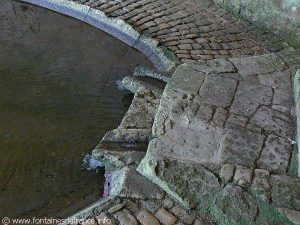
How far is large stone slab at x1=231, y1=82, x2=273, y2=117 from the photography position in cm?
415

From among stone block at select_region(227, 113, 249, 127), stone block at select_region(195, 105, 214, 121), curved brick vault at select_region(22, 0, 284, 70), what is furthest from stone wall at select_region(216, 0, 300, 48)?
stone block at select_region(195, 105, 214, 121)

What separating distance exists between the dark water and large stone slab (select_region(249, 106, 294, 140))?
137 centimetres

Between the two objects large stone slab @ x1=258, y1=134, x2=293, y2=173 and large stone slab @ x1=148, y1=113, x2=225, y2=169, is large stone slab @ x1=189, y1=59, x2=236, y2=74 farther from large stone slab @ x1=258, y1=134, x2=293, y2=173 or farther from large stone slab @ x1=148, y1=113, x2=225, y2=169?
large stone slab @ x1=258, y1=134, x2=293, y2=173

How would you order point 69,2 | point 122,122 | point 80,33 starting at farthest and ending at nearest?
point 69,2
point 80,33
point 122,122

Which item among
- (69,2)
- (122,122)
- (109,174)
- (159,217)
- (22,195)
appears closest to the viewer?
(159,217)

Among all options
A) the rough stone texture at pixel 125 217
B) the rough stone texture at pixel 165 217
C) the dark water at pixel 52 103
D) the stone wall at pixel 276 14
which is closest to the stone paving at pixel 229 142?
the rough stone texture at pixel 165 217

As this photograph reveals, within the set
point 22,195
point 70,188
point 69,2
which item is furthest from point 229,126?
point 69,2

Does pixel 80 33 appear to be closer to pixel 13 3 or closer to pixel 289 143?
pixel 13 3

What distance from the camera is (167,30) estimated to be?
18.5 ft

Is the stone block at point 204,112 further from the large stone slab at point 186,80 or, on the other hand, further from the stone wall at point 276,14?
the stone wall at point 276,14

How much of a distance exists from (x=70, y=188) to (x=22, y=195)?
1.27ft

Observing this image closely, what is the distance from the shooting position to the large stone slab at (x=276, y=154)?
3617 mm

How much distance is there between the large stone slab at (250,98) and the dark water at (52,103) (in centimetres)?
118

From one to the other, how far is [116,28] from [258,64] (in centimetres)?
192
